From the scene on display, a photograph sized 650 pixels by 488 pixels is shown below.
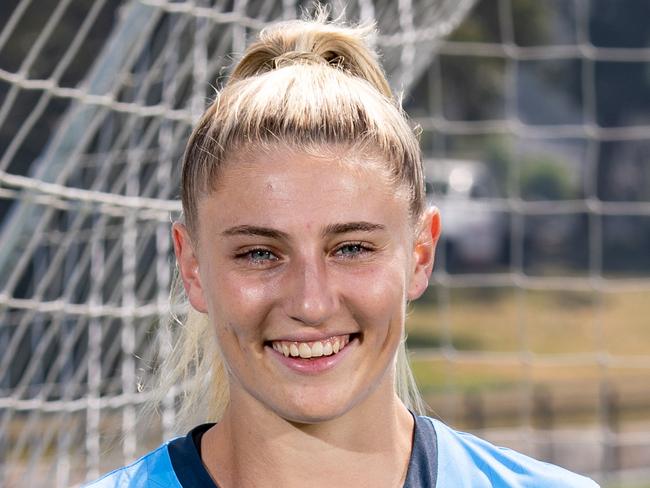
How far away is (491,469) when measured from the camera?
1.47 metres

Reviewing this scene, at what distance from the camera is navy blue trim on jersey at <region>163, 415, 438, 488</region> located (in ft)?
4.73

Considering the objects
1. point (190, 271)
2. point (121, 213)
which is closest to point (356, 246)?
point (190, 271)

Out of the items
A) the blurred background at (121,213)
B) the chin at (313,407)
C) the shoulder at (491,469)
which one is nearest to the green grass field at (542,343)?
the blurred background at (121,213)

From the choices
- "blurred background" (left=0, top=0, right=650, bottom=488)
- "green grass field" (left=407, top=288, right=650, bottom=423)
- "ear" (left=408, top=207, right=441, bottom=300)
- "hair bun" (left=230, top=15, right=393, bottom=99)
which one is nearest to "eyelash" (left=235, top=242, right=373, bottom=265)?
"ear" (left=408, top=207, right=441, bottom=300)

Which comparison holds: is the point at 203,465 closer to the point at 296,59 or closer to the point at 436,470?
the point at 436,470

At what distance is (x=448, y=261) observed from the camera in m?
15.5

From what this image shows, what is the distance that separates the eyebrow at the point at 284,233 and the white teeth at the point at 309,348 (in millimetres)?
106

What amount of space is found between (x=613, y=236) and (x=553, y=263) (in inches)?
39.1

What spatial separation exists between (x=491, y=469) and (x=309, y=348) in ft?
0.92

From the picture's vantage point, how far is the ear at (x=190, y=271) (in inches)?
57.6

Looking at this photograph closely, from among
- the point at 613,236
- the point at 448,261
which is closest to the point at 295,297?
the point at 448,261

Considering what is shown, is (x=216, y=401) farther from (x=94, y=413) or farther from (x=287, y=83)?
(x=94, y=413)

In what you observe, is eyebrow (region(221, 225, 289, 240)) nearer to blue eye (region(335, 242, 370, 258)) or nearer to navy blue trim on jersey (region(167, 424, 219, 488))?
blue eye (region(335, 242, 370, 258))


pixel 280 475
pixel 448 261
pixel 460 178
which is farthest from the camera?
pixel 448 261
